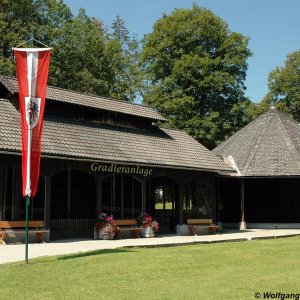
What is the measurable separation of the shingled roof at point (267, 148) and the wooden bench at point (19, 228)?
13.4 m

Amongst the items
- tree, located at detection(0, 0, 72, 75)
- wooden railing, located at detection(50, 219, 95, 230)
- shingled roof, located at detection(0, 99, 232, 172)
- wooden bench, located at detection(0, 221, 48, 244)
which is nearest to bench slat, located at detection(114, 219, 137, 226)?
wooden railing, located at detection(50, 219, 95, 230)

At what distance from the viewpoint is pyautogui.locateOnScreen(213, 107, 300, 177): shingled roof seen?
28312 mm

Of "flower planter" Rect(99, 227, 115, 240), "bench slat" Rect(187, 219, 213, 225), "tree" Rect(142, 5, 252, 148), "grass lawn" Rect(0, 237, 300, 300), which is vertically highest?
"tree" Rect(142, 5, 252, 148)

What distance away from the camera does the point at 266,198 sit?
1161 inches

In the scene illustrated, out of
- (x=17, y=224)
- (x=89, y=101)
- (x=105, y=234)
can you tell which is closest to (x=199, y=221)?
(x=105, y=234)

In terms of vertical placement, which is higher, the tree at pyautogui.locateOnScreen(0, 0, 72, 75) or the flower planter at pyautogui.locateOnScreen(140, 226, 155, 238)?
the tree at pyautogui.locateOnScreen(0, 0, 72, 75)

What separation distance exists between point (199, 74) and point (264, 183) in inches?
590

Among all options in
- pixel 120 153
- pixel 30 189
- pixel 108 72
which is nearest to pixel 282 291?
pixel 30 189

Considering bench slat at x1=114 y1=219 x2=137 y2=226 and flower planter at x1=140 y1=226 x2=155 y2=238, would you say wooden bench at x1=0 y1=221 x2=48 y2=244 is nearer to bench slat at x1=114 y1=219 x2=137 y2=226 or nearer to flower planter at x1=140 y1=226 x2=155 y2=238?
bench slat at x1=114 y1=219 x2=137 y2=226

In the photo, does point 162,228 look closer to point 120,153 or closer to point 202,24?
point 120,153

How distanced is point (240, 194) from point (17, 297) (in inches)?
895

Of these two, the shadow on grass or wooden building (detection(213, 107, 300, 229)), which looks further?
wooden building (detection(213, 107, 300, 229))

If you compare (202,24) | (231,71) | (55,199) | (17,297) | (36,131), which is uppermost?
(202,24)

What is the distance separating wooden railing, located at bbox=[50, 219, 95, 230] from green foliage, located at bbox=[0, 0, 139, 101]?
680 inches
